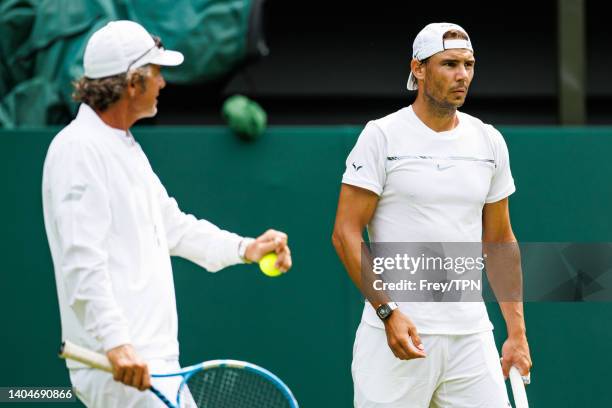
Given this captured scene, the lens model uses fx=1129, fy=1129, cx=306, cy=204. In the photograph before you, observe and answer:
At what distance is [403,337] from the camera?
3922mm

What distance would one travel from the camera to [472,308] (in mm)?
4152

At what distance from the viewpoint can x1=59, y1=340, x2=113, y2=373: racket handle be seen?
3328 mm

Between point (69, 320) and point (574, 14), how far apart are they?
15.4 ft

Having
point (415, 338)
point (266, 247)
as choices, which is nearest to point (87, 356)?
point (266, 247)

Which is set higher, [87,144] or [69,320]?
[87,144]

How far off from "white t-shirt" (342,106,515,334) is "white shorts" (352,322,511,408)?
0.06 m

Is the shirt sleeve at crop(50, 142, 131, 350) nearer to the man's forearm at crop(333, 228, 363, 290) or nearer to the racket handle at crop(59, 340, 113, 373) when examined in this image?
the racket handle at crop(59, 340, 113, 373)

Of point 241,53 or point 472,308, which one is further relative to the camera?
point 241,53

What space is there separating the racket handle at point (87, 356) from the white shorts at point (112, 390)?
117 mm

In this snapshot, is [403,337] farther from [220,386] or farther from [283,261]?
[220,386]


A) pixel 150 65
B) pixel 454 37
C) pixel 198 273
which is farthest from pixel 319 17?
pixel 150 65

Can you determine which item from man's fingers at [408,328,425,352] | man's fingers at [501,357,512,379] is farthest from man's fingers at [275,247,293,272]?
man's fingers at [501,357,512,379]

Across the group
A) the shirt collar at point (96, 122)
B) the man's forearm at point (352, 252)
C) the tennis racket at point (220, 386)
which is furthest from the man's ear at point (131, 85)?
the man's forearm at point (352, 252)

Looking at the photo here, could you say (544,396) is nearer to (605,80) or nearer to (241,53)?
(241,53)
